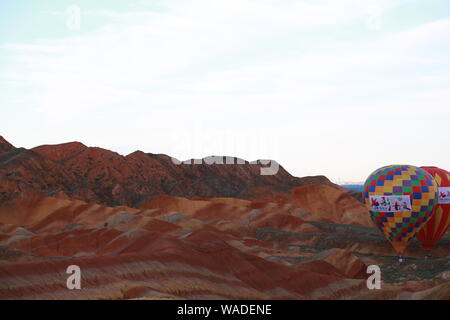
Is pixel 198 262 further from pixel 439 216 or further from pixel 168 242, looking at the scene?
pixel 439 216

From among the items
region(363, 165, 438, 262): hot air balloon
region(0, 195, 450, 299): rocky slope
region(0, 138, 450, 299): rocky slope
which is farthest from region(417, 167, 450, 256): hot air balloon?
region(363, 165, 438, 262): hot air balloon

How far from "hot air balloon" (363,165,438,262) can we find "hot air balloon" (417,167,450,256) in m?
5.74

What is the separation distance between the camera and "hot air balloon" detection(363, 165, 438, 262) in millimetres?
75562

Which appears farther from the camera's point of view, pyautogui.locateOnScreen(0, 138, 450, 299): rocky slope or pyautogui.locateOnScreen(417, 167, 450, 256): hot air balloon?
pyautogui.locateOnScreen(417, 167, 450, 256): hot air balloon

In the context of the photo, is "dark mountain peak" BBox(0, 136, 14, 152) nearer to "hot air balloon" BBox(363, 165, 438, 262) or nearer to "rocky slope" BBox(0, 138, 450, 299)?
"rocky slope" BBox(0, 138, 450, 299)

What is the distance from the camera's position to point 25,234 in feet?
349

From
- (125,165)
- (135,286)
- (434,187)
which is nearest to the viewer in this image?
(135,286)

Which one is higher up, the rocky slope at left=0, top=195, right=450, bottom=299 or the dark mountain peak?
the dark mountain peak

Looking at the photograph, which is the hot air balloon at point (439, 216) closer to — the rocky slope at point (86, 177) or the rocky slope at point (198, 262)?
the rocky slope at point (198, 262)

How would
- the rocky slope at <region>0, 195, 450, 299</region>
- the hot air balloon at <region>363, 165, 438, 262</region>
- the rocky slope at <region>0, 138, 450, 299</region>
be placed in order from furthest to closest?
1. the hot air balloon at <region>363, 165, 438, 262</region>
2. the rocky slope at <region>0, 138, 450, 299</region>
3. the rocky slope at <region>0, 195, 450, 299</region>

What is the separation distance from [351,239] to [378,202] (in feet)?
92.3

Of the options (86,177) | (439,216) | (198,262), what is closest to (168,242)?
(198,262)
